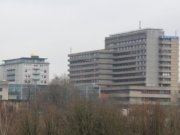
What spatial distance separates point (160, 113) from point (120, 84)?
117779 millimetres

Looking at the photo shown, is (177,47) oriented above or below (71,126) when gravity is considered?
above

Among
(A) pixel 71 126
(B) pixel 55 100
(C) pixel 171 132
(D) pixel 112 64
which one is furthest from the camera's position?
(D) pixel 112 64

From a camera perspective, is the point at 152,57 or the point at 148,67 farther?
the point at 152,57

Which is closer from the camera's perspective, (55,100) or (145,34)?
(55,100)

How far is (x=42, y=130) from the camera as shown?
4794cm

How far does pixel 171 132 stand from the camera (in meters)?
49.1

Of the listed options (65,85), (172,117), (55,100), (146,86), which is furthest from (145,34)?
(172,117)

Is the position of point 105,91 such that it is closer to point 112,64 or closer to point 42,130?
point 112,64

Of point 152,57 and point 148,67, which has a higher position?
point 152,57

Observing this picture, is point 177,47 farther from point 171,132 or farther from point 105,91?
point 171,132

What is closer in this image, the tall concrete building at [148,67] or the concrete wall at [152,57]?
the tall concrete building at [148,67]

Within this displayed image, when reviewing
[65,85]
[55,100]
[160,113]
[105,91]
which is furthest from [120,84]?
[160,113]

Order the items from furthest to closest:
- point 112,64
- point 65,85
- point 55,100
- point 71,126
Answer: point 112,64 → point 65,85 → point 55,100 → point 71,126

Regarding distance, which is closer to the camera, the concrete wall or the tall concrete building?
the tall concrete building
